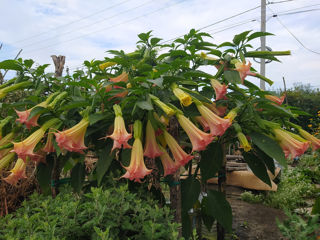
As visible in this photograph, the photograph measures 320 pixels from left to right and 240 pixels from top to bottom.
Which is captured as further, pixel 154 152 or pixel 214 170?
pixel 214 170

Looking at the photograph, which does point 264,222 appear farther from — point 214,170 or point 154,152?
point 154,152

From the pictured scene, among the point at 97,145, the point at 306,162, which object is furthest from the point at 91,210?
the point at 306,162

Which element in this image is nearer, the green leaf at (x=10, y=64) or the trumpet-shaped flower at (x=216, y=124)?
the trumpet-shaped flower at (x=216, y=124)

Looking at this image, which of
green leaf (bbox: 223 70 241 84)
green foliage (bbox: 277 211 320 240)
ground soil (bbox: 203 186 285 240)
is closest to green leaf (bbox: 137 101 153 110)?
green leaf (bbox: 223 70 241 84)

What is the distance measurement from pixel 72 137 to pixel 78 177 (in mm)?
360

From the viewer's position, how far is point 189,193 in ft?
4.15

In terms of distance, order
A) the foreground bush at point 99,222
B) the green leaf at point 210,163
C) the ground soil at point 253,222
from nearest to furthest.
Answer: the foreground bush at point 99,222 < the green leaf at point 210,163 < the ground soil at point 253,222

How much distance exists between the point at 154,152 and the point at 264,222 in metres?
2.17

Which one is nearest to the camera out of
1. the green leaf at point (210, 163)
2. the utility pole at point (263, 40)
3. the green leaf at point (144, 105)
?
the green leaf at point (144, 105)

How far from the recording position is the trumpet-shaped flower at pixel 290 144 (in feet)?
3.52

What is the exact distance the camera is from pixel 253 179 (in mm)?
4102

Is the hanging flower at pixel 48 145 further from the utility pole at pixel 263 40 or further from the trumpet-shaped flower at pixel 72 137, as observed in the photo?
the utility pole at pixel 263 40

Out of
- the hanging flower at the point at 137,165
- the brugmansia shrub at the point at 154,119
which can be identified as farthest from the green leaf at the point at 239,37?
the hanging flower at the point at 137,165

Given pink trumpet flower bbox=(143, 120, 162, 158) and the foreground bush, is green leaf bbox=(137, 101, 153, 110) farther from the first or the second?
the foreground bush
